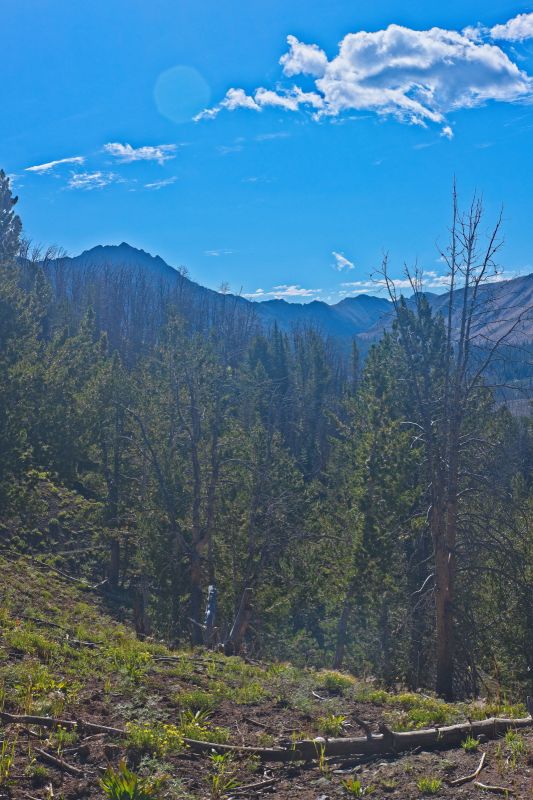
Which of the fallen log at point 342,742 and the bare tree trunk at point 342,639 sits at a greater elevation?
the fallen log at point 342,742

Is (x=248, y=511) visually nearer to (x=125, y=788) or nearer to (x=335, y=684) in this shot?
(x=335, y=684)

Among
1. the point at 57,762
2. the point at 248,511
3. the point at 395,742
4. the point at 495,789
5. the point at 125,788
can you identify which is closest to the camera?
the point at 125,788

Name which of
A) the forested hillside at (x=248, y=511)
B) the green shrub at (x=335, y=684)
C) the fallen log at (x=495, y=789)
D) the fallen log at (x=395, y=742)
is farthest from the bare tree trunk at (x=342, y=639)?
the fallen log at (x=495, y=789)

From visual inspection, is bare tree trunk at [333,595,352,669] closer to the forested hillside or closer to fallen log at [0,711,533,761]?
the forested hillside

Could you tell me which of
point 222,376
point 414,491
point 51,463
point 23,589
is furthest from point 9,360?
point 414,491

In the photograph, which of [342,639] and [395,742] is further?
[342,639]

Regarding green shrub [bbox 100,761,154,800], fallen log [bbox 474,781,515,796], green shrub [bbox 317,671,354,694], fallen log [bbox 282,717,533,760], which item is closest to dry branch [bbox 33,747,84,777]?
green shrub [bbox 100,761,154,800]

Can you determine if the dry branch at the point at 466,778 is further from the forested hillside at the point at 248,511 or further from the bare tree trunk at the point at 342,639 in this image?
the bare tree trunk at the point at 342,639

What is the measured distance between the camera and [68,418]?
23766 mm

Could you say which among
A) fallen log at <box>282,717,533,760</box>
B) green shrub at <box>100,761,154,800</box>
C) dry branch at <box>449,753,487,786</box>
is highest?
green shrub at <box>100,761,154,800</box>

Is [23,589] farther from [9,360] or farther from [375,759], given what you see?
[375,759]

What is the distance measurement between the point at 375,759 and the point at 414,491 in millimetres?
12912

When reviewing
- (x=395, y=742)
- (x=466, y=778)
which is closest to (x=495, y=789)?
(x=466, y=778)

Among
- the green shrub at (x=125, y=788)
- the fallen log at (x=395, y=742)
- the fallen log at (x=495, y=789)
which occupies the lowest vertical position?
the fallen log at (x=395, y=742)
